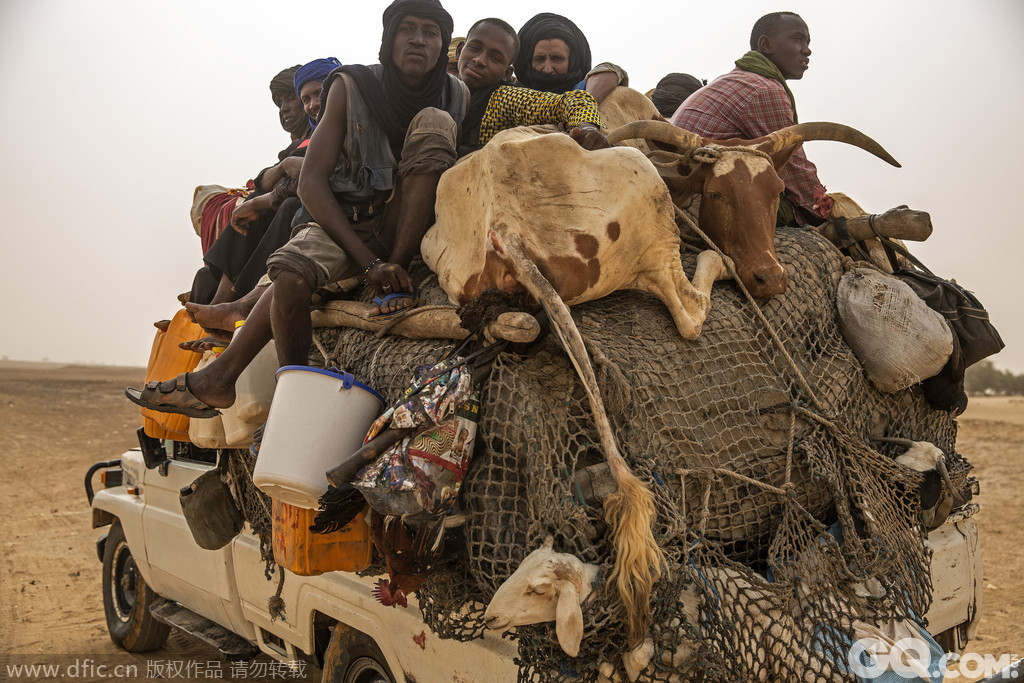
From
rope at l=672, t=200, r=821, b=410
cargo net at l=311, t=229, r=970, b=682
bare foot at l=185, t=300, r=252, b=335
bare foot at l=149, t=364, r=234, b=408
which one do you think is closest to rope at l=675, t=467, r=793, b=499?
cargo net at l=311, t=229, r=970, b=682

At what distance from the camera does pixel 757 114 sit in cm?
374

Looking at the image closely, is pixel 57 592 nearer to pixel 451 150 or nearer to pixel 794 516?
pixel 451 150

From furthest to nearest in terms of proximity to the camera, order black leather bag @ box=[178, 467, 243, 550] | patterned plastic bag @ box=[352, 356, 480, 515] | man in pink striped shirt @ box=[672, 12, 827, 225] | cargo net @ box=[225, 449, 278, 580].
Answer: black leather bag @ box=[178, 467, 243, 550] → man in pink striped shirt @ box=[672, 12, 827, 225] → cargo net @ box=[225, 449, 278, 580] → patterned plastic bag @ box=[352, 356, 480, 515]

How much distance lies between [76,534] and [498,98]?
759 cm

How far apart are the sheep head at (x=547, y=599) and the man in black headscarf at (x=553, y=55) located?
2889mm

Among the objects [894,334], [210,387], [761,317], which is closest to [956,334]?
[894,334]

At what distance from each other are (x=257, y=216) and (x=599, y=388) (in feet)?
8.61

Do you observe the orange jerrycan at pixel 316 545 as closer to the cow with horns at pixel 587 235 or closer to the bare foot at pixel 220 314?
the cow with horns at pixel 587 235

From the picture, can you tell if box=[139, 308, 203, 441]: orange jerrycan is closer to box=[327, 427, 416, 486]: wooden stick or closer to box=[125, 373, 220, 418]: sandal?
box=[125, 373, 220, 418]: sandal

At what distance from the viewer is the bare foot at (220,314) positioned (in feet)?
11.5

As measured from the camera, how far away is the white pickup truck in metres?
2.70

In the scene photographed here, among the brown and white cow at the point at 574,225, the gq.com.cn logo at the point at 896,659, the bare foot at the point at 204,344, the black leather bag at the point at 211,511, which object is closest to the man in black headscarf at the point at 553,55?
the brown and white cow at the point at 574,225

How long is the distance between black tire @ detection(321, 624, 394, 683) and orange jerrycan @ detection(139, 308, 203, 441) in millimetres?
1428

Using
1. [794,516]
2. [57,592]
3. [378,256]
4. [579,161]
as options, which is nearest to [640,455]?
[794,516]
